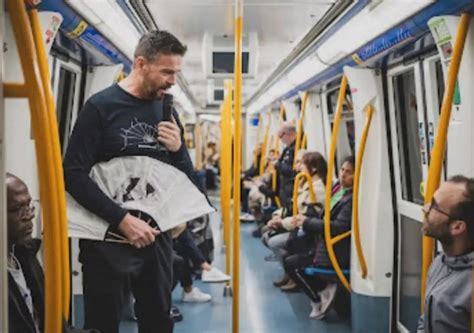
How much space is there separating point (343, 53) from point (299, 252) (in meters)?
2.02

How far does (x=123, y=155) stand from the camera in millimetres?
2387

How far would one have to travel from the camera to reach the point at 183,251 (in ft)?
18.5

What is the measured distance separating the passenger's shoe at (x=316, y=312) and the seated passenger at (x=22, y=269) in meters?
3.21

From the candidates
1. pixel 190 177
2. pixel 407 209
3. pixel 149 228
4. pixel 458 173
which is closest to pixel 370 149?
pixel 407 209

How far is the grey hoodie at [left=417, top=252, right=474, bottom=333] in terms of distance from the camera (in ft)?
7.68

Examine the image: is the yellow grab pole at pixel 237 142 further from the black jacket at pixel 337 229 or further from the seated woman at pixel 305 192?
the seated woman at pixel 305 192

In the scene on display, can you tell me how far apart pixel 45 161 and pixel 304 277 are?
394cm

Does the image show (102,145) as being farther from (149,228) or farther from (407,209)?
(407,209)

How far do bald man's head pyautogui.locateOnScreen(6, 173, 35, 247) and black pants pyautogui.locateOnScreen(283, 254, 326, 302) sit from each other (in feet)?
10.7

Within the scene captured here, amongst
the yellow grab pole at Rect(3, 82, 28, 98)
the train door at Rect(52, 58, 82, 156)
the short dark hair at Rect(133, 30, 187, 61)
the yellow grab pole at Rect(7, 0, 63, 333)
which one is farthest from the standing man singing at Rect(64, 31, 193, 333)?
the train door at Rect(52, 58, 82, 156)

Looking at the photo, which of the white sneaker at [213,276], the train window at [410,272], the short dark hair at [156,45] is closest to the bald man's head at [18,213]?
the short dark hair at [156,45]

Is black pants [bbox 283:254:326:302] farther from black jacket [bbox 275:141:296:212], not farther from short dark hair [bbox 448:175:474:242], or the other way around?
short dark hair [bbox 448:175:474:242]

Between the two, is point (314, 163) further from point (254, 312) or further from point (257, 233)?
point (257, 233)

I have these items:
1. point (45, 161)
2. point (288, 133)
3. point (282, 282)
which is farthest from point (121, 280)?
point (288, 133)
